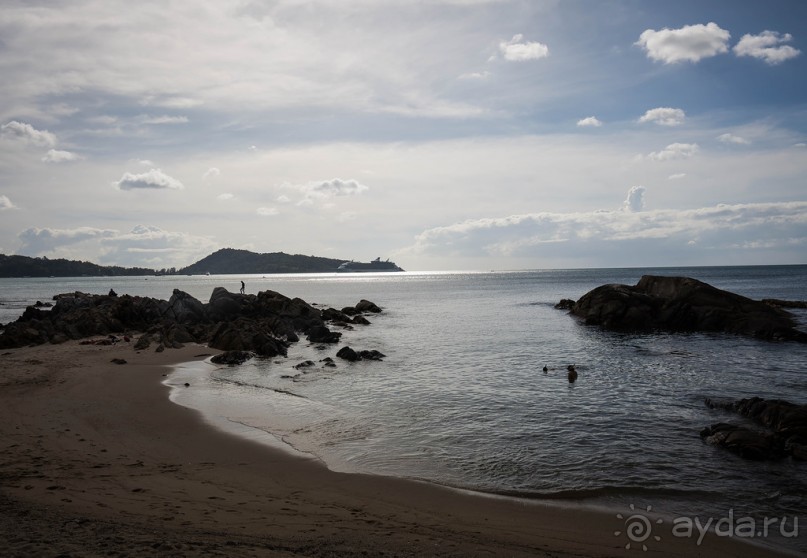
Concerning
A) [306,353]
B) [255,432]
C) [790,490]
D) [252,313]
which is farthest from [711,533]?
[252,313]

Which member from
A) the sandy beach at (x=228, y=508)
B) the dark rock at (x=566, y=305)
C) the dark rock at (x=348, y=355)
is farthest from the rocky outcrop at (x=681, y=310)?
the sandy beach at (x=228, y=508)

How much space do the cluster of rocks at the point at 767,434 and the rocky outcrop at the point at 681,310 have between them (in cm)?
2500

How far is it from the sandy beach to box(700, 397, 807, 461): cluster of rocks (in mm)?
5621

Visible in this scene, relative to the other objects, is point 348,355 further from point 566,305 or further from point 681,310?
point 566,305

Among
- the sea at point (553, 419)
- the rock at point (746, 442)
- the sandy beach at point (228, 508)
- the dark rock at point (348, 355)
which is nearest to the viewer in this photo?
the sandy beach at point (228, 508)

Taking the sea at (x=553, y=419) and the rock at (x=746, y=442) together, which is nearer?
the sea at (x=553, y=419)

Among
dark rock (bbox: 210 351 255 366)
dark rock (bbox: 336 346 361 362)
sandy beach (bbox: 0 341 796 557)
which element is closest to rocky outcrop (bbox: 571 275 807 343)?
dark rock (bbox: 336 346 361 362)

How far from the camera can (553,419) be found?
16.9m

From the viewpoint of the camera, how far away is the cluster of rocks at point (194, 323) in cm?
3372

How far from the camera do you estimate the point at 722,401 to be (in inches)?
746

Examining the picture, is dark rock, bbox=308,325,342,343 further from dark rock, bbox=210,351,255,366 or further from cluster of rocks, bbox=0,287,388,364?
dark rock, bbox=210,351,255,366

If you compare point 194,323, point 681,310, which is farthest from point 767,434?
point 194,323

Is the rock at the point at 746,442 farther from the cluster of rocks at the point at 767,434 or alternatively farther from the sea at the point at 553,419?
the sea at the point at 553,419

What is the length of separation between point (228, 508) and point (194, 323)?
1513 inches
